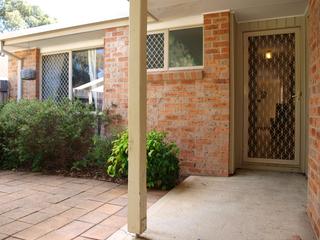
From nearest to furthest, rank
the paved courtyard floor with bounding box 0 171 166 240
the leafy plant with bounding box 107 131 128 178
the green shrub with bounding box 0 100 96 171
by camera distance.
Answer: the paved courtyard floor with bounding box 0 171 166 240 < the leafy plant with bounding box 107 131 128 178 < the green shrub with bounding box 0 100 96 171

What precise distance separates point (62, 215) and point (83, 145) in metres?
2.38

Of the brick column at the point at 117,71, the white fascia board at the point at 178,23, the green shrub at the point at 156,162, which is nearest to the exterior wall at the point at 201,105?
the white fascia board at the point at 178,23

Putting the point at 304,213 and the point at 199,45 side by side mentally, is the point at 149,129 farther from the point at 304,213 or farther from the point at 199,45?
the point at 304,213

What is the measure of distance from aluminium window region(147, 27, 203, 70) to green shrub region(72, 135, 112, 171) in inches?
58.3

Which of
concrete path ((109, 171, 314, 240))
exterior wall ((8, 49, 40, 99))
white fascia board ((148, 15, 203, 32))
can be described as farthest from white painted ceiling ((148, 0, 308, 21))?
exterior wall ((8, 49, 40, 99))

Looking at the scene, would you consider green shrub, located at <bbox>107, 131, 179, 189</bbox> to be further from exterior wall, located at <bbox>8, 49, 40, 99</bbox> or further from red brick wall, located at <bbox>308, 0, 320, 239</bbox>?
exterior wall, located at <bbox>8, 49, 40, 99</bbox>

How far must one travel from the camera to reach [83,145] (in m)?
5.32

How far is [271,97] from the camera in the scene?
16.5 feet

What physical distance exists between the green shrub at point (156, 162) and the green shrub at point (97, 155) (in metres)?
0.57

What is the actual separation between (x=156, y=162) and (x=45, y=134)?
7.06 ft

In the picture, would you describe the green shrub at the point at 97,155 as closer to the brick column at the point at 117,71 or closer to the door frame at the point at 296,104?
the brick column at the point at 117,71

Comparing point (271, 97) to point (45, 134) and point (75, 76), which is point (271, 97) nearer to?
point (45, 134)

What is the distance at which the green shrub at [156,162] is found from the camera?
155 inches

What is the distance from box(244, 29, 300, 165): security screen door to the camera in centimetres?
488
